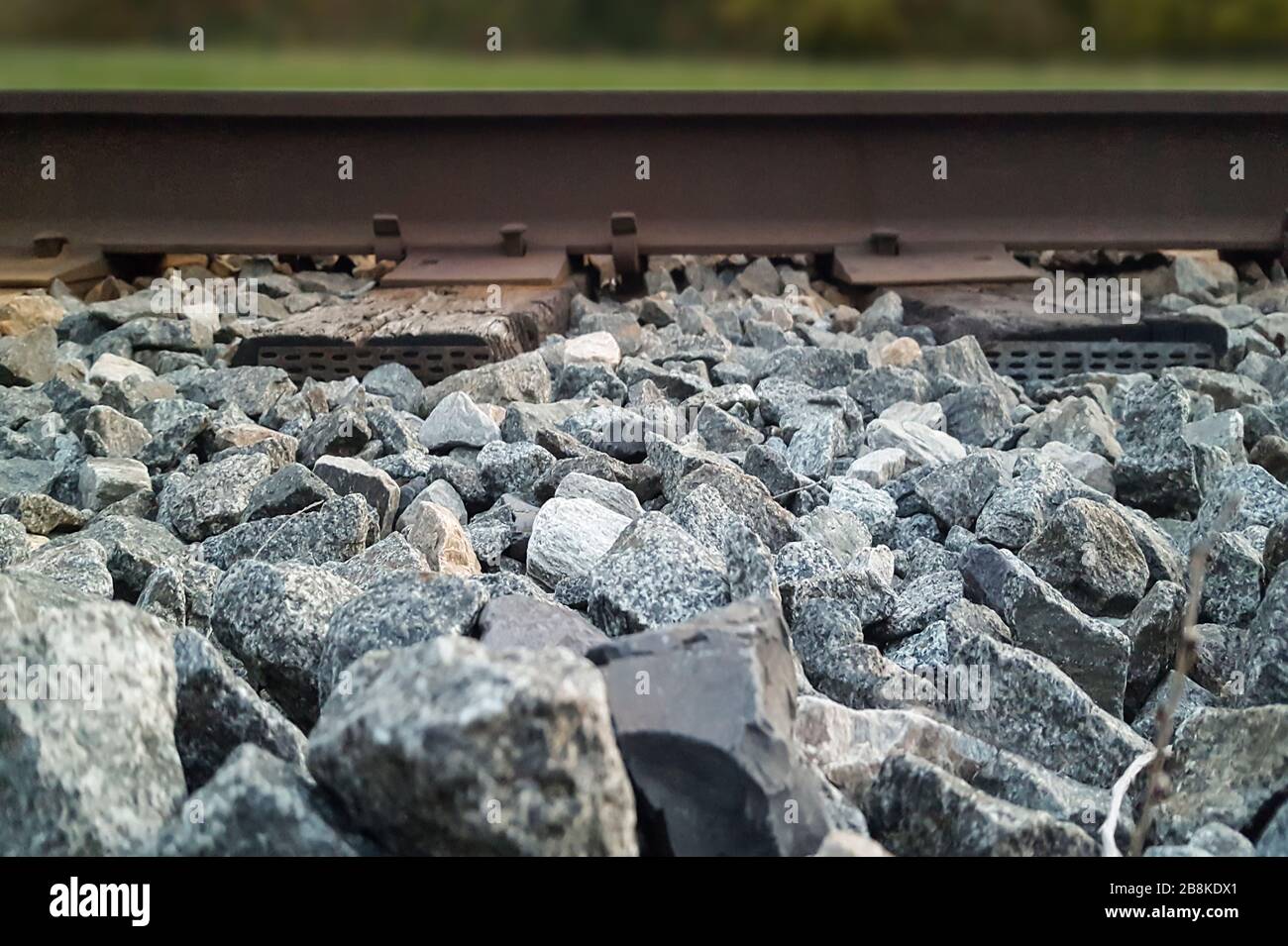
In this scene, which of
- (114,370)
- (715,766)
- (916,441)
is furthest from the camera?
(114,370)

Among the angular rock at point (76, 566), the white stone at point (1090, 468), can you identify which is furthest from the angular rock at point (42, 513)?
the white stone at point (1090, 468)

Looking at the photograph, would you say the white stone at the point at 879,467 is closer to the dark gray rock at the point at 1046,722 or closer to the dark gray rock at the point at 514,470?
the dark gray rock at the point at 514,470

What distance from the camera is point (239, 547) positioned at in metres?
1.84

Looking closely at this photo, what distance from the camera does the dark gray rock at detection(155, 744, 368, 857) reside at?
872 millimetres

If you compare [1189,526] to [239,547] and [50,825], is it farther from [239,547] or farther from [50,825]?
[50,825]

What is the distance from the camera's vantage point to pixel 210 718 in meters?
1.12

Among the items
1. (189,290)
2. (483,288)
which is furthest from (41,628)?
(189,290)

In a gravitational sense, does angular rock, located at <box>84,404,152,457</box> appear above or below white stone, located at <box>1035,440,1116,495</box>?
above

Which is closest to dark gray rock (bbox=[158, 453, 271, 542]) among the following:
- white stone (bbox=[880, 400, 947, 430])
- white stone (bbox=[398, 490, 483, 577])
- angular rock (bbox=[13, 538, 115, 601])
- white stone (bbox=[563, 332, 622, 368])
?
angular rock (bbox=[13, 538, 115, 601])

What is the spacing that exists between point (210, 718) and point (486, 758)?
18.4 inches

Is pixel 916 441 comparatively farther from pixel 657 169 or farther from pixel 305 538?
pixel 657 169

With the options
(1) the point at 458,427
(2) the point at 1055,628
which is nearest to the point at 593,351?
(1) the point at 458,427

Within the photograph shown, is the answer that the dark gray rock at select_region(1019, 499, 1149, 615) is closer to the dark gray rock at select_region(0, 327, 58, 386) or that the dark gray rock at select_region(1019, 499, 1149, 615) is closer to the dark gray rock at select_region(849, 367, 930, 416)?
the dark gray rock at select_region(849, 367, 930, 416)

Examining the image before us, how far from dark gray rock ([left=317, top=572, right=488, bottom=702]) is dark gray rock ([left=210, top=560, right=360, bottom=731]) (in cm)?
4
